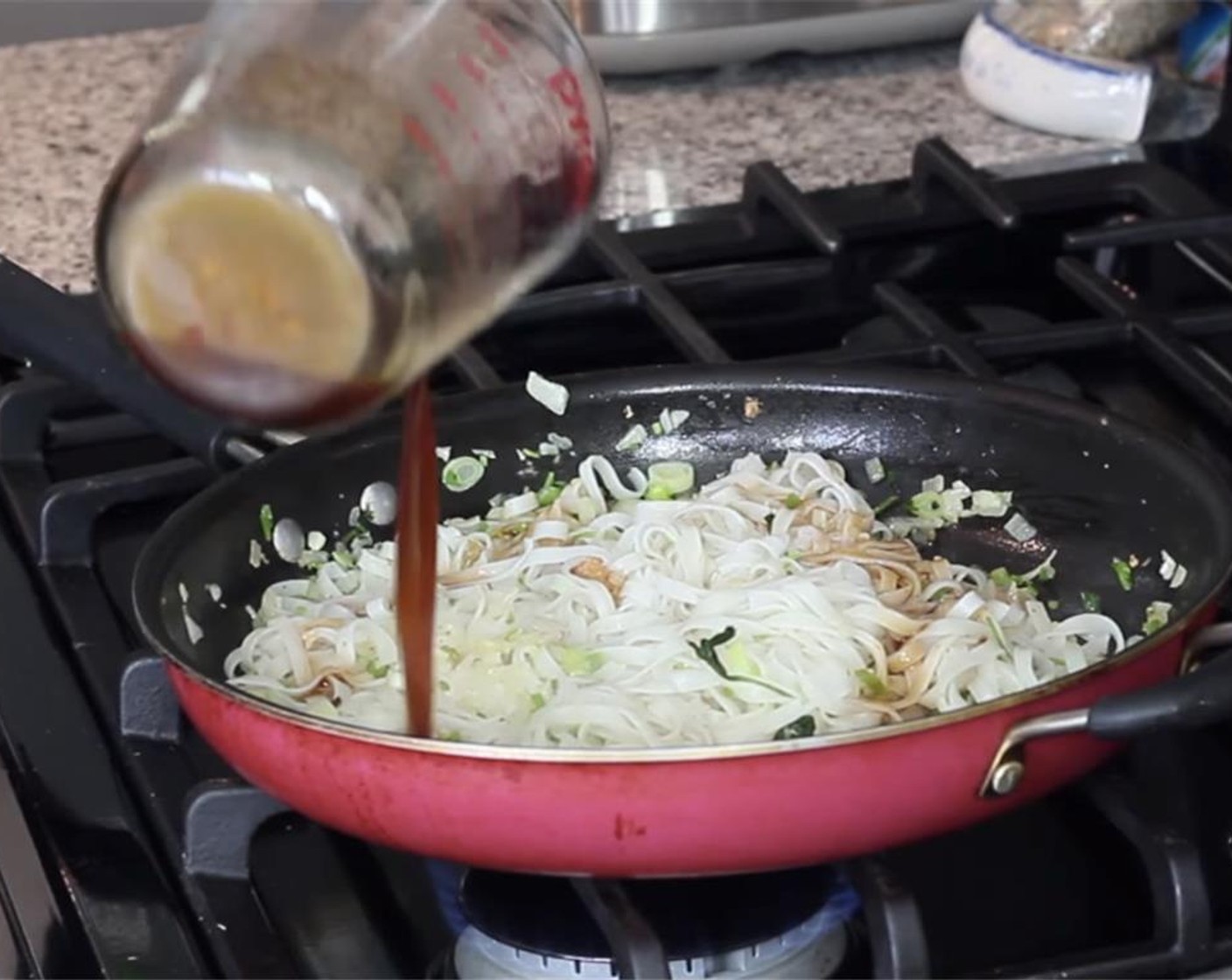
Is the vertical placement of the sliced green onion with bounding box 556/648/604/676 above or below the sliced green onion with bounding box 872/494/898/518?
above

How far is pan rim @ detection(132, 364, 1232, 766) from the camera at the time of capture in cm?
76

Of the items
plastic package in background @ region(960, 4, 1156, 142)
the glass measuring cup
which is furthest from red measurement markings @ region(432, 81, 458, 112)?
plastic package in background @ region(960, 4, 1156, 142)

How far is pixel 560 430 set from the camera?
3.83 ft

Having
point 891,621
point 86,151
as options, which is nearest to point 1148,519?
point 891,621

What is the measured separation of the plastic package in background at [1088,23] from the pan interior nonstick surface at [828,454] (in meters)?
0.57

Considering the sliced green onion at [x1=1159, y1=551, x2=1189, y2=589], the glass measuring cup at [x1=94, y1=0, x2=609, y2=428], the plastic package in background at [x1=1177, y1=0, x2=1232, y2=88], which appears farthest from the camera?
the plastic package in background at [x1=1177, y1=0, x2=1232, y2=88]

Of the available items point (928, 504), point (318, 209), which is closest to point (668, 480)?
point (928, 504)

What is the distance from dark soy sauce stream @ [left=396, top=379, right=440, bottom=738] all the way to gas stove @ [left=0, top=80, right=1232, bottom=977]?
81 mm

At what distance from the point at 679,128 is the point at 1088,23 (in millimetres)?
317

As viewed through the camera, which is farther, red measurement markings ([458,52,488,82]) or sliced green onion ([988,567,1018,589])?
sliced green onion ([988,567,1018,589])

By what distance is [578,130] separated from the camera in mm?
823

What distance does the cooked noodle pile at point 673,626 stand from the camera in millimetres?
949

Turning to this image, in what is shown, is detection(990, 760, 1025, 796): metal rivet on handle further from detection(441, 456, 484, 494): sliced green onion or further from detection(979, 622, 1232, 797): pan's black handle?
detection(441, 456, 484, 494): sliced green onion

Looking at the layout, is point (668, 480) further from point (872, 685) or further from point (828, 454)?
point (872, 685)
